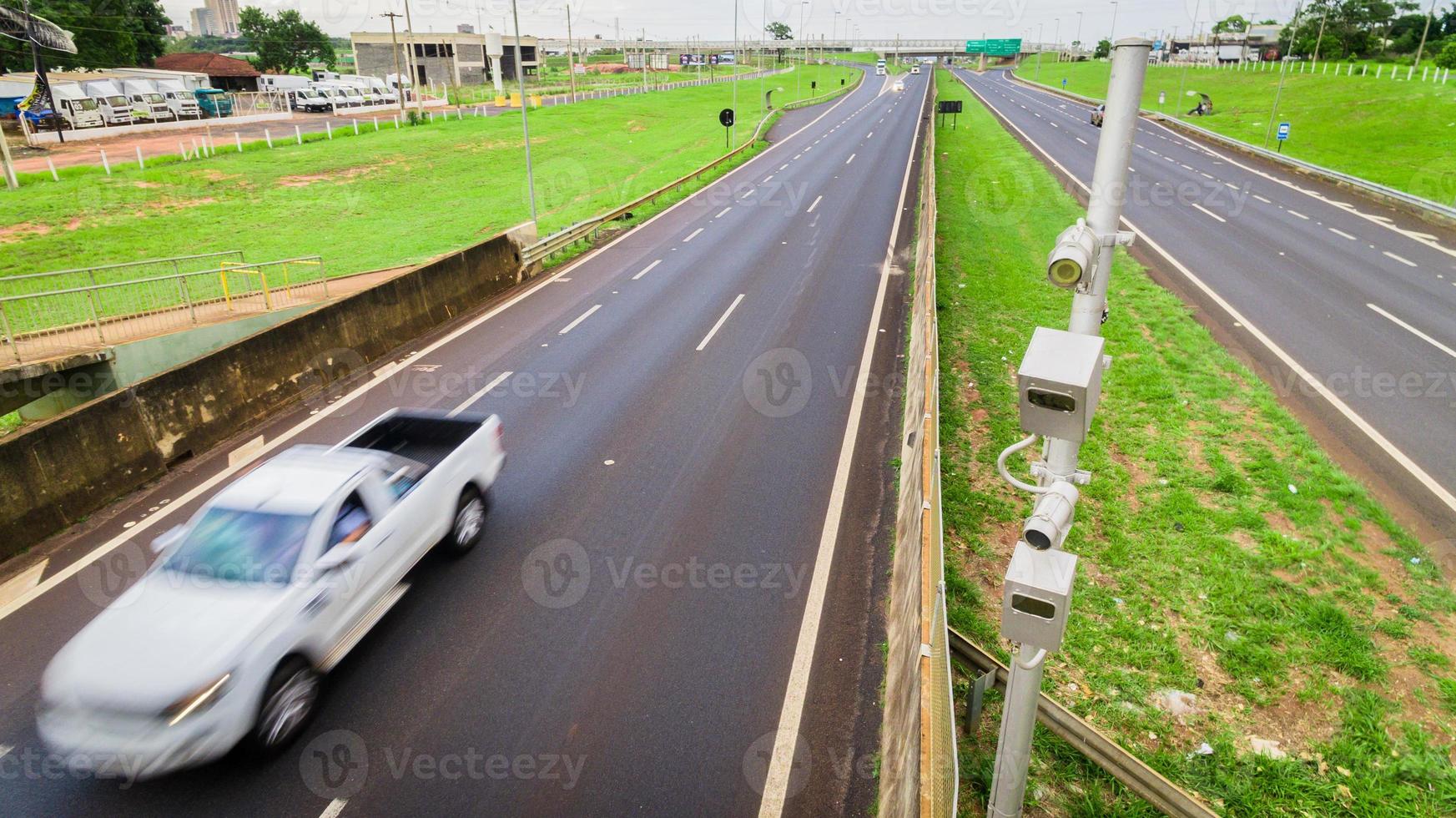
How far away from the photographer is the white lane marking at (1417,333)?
14.8m

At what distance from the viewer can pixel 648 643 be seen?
7539 mm

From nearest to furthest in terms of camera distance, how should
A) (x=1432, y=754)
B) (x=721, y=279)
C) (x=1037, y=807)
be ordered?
(x=1037, y=807)
(x=1432, y=754)
(x=721, y=279)

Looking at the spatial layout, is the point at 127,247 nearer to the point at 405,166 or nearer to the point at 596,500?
the point at 405,166

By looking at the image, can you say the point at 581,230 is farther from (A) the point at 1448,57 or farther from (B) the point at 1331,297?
(A) the point at 1448,57

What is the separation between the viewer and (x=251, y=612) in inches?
246

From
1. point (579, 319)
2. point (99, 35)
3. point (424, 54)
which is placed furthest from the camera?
Result: point (424, 54)

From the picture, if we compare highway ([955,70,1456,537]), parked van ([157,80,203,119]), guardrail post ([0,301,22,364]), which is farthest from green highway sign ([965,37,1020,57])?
guardrail post ([0,301,22,364])

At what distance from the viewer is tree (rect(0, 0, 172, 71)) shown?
61562 mm

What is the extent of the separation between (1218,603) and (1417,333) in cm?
1209

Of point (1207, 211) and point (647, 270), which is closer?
point (647, 270)

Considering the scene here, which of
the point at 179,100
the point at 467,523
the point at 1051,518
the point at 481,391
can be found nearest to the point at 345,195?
the point at 481,391

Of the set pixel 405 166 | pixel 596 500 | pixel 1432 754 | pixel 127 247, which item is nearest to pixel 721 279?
pixel 596 500

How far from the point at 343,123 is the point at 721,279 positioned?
4832 cm

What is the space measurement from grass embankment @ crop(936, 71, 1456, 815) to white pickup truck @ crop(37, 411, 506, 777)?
5.49 m
